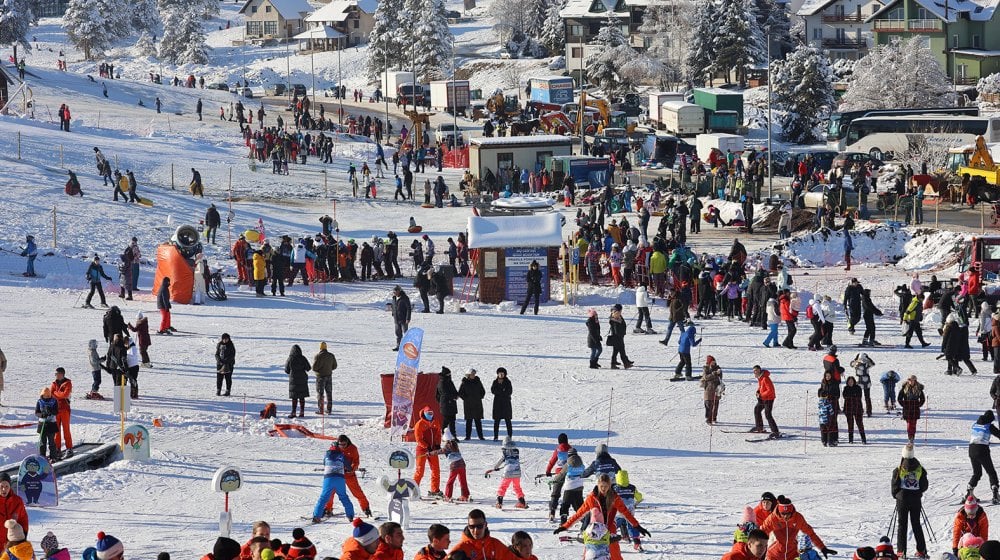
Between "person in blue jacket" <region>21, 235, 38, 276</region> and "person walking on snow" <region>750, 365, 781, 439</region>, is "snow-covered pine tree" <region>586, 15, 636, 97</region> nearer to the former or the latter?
"person in blue jacket" <region>21, 235, 38, 276</region>

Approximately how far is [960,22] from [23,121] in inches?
1894

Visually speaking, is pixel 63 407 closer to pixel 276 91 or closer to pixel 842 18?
pixel 276 91

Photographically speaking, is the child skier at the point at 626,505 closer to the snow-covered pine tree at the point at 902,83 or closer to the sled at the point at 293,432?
the sled at the point at 293,432

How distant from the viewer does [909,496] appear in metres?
13.3

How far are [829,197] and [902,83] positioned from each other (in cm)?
2914

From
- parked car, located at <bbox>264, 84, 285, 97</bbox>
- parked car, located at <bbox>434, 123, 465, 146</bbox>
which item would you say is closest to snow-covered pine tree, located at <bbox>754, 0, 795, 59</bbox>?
parked car, located at <bbox>264, 84, 285, 97</bbox>

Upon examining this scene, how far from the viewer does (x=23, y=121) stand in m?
49.7

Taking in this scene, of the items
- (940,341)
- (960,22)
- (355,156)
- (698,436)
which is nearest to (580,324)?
(940,341)

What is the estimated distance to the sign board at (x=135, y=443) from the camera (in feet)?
54.4

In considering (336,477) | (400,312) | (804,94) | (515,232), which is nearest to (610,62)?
(804,94)

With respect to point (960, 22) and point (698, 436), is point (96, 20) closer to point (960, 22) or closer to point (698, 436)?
point (960, 22)

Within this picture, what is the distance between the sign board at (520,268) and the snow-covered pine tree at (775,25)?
54530 millimetres

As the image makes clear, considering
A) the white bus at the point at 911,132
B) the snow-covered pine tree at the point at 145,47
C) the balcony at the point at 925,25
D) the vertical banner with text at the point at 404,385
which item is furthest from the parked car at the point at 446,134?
the snow-covered pine tree at the point at 145,47

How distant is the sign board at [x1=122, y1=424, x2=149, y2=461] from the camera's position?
16594 mm
